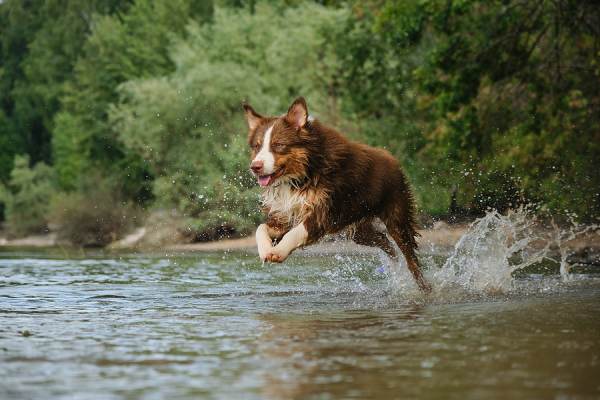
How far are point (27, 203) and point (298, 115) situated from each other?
5565 centimetres

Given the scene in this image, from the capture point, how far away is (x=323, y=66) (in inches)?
1566

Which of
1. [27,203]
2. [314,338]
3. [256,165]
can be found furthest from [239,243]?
[27,203]

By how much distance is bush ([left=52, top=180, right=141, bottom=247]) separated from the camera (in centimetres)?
4381

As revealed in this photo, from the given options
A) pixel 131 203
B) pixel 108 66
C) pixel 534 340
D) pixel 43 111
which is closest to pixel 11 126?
pixel 43 111

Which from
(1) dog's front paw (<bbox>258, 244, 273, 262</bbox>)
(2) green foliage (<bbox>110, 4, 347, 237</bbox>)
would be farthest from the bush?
(1) dog's front paw (<bbox>258, 244, 273, 262</bbox>)

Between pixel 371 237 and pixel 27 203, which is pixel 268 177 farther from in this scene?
pixel 27 203

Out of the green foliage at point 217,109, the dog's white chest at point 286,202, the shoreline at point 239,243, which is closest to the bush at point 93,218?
the shoreline at point 239,243

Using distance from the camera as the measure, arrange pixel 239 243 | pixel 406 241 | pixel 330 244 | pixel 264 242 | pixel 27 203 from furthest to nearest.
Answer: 1. pixel 27 203
2. pixel 239 243
3. pixel 330 244
4. pixel 406 241
5. pixel 264 242

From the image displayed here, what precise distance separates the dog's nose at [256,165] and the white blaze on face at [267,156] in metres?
0.03

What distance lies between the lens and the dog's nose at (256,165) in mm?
10102

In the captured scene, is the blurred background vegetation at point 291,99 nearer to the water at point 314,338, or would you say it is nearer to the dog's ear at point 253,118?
the water at point 314,338

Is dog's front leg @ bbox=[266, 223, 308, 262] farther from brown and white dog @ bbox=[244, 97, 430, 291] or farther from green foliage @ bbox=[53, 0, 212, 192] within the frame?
green foliage @ bbox=[53, 0, 212, 192]

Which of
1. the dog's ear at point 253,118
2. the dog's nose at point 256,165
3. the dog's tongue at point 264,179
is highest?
the dog's ear at point 253,118

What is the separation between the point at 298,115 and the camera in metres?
10.4
